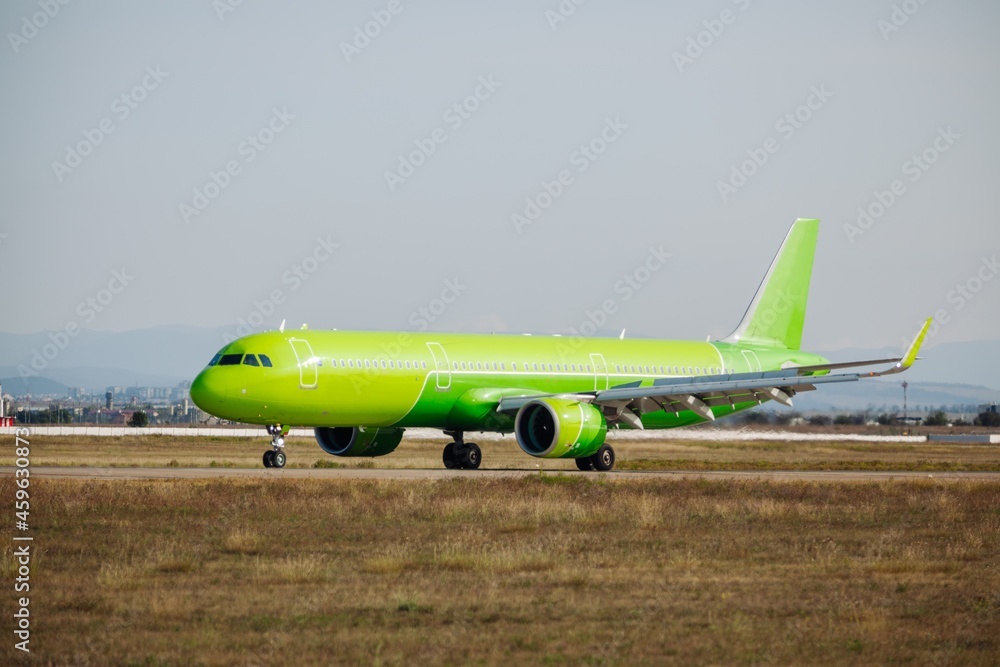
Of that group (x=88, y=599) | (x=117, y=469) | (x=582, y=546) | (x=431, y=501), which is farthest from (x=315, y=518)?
(x=117, y=469)

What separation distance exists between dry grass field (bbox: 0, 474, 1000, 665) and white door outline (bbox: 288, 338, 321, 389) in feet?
27.0

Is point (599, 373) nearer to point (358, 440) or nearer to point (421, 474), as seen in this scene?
point (358, 440)

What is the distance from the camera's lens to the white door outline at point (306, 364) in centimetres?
3481

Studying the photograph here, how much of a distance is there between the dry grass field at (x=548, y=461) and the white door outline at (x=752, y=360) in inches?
126

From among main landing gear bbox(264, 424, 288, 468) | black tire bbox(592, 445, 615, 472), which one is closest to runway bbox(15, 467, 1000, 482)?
main landing gear bbox(264, 424, 288, 468)

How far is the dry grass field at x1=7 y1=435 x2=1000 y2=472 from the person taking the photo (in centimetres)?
4231

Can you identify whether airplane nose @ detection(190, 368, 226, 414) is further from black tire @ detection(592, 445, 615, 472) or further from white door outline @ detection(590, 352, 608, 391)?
white door outline @ detection(590, 352, 608, 391)

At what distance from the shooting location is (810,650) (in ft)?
39.5

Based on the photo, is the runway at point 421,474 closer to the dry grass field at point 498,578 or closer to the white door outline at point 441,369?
the white door outline at point 441,369

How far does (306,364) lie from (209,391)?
259cm

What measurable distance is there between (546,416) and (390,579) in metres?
21.8

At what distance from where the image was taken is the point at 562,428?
35125mm

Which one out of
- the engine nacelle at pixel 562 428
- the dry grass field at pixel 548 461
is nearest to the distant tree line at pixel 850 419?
the dry grass field at pixel 548 461

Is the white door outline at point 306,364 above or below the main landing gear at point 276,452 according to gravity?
A: above
